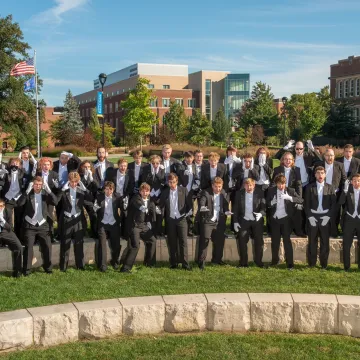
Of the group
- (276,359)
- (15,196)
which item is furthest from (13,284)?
(276,359)

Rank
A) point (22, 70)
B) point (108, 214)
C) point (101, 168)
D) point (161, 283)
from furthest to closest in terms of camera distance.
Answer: point (22, 70) < point (101, 168) < point (108, 214) < point (161, 283)

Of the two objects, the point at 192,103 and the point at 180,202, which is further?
the point at 192,103

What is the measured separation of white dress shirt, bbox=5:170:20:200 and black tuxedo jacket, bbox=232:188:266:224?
4263 mm

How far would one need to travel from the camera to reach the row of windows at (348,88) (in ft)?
213

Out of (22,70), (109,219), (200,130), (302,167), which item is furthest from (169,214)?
(200,130)

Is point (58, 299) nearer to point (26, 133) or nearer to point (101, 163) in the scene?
point (101, 163)

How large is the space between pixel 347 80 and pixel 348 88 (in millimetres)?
1128

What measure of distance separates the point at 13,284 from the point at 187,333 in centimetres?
320

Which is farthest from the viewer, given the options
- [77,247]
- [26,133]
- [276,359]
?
[26,133]

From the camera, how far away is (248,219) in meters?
9.11

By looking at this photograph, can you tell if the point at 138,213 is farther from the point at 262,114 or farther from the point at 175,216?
the point at 262,114

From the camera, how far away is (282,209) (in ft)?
29.7

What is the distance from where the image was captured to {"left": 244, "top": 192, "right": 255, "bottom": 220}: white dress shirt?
9102mm

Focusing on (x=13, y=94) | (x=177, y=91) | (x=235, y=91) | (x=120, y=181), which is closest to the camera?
(x=120, y=181)
